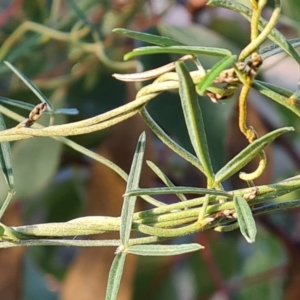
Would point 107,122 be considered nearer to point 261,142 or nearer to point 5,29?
point 261,142

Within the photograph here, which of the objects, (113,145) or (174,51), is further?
(113,145)

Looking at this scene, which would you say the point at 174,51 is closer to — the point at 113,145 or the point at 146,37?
the point at 146,37

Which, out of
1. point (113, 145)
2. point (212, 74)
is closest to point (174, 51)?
point (212, 74)

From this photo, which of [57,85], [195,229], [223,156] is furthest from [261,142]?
[57,85]

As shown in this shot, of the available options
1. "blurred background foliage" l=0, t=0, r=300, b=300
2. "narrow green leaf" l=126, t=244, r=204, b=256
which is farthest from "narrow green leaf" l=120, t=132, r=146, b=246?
"blurred background foliage" l=0, t=0, r=300, b=300

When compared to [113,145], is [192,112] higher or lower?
lower

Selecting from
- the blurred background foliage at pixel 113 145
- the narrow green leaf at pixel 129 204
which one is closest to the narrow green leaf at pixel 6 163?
the narrow green leaf at pixel 129 204

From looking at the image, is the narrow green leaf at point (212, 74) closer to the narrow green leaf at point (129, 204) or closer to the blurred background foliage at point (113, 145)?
the narrow green leaf at point (129, 204)
